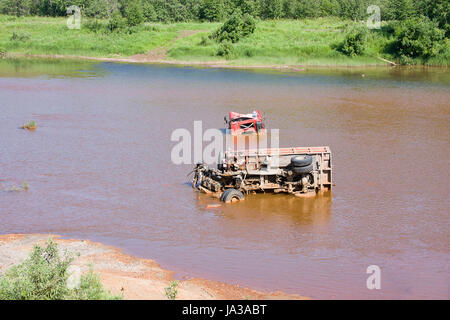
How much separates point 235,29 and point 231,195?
48.6m

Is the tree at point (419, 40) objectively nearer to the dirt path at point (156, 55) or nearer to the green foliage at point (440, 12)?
the green foliage at point (440, 12)

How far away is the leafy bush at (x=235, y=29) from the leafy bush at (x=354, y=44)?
11.4 meters

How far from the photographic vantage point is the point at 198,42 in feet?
216

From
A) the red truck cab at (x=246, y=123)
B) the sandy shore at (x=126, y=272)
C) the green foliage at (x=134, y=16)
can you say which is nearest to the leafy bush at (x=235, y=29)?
the green foliage at (x=134, y=16)

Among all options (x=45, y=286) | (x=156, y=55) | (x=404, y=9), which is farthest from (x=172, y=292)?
(x=404, y=9)

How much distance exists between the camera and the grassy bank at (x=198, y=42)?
60.8m

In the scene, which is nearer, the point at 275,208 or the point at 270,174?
the point at 275,208

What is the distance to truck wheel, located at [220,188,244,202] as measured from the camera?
64.5 ft

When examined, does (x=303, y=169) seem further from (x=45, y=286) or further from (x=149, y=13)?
(x=149, y=13)

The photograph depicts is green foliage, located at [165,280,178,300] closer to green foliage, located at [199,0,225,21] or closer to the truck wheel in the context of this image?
the truck wheel

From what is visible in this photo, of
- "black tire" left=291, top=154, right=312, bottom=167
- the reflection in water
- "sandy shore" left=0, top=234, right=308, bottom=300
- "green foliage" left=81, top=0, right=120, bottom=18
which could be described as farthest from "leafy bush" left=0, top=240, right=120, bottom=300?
"green foliage" left=81, top=0, right=120, bottom=18

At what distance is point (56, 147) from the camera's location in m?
27.7

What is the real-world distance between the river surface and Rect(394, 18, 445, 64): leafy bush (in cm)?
1695
